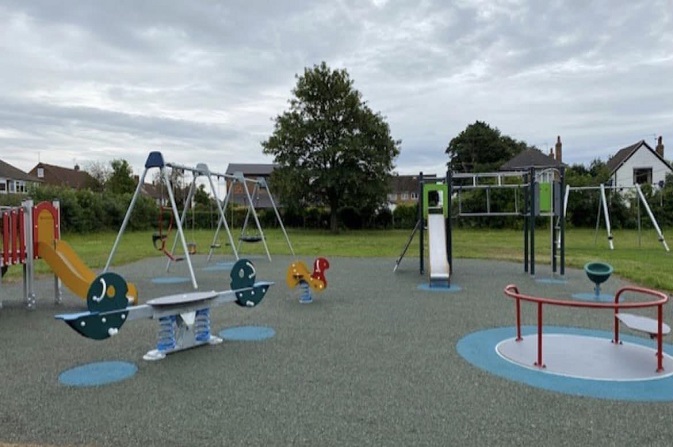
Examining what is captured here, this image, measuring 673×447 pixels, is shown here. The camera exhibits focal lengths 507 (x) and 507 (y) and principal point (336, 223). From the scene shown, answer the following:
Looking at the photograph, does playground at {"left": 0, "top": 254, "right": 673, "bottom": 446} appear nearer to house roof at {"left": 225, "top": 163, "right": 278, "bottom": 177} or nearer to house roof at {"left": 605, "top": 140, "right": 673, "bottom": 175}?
house roof at {"left": 605, "top": 140, "right": 673, "bottom": 175}

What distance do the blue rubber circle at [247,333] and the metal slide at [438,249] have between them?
13.8 ft

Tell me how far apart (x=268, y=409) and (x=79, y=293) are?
5237mm

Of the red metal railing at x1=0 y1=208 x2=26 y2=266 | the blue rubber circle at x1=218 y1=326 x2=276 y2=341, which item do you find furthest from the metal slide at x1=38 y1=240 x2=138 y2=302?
the blue rubber circle at x1=218 y1=326 x2=276 y2=341

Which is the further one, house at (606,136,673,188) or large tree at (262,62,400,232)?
house at (606,136,673,188)

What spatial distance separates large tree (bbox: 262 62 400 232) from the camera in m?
28.7

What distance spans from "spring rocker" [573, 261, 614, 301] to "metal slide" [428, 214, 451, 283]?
2.27 meters

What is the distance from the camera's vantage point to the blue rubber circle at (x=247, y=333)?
5.78 metres

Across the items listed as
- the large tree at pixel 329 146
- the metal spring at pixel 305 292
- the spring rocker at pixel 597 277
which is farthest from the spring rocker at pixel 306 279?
the large tree at pixel 329 146

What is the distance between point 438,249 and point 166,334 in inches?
254

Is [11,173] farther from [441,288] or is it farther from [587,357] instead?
[587,357]

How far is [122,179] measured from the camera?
49.7 m

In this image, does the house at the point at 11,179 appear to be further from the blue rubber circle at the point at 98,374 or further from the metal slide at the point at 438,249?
the blue rubber circle at the point at 98,374

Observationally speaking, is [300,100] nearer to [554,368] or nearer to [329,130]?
[329,130]

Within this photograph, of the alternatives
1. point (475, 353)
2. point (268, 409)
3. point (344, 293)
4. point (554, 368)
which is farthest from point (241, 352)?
point (344, 293)
